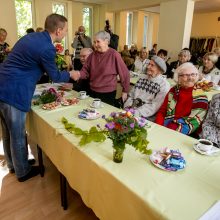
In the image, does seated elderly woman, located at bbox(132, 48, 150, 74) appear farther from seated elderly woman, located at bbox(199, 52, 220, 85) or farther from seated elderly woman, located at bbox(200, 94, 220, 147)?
seated elderly woman, located at bbox(200, 94, 220, 147)

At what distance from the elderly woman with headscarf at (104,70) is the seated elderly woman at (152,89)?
0.32 meters

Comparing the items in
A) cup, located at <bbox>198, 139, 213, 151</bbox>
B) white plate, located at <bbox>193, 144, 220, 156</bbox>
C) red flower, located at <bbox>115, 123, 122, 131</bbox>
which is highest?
red flower, located at <bbox>115, 123, 122, 131</bbox>

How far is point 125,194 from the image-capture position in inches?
35.5

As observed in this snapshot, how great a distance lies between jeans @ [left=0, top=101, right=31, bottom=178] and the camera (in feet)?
5.40

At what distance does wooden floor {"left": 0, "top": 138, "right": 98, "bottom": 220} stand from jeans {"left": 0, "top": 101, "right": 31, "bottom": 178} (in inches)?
5.2

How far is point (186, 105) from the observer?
1.78 meters

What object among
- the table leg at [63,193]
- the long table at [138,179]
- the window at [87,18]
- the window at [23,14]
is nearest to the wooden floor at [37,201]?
the table leg at [63,193]

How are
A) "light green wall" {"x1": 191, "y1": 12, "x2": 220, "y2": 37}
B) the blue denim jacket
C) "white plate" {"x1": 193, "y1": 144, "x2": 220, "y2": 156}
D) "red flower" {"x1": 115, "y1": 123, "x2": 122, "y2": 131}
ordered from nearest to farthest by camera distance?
1. "red flower" {"x1": 115, "y1": 123, "x2": 122, "y2": 131}
2. "white plate" {"x1": 193, "y1": 144, "x2": 220, "y2": 156}
3. the blue denim jacket
4. "light green wall" {"x1": 191, "y1": 12, "x2": 220, "y2": 37}

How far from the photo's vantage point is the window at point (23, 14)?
6144 millimetres

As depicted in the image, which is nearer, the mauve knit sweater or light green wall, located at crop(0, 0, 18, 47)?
the mauve knit sweater

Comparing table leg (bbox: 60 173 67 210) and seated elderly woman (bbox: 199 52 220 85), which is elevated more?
seated elderly woman (bbox: 199 52 220 85)

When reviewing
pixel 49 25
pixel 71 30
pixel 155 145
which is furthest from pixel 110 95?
pixel 71 30

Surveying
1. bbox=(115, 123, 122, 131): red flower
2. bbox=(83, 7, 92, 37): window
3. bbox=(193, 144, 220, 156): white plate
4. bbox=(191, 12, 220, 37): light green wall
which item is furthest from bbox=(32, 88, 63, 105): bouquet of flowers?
bbox=(191, 12, 220, 37): light green wall

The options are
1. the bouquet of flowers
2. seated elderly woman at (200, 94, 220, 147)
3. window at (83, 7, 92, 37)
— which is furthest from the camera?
window at (83, 7, 92, 37)
